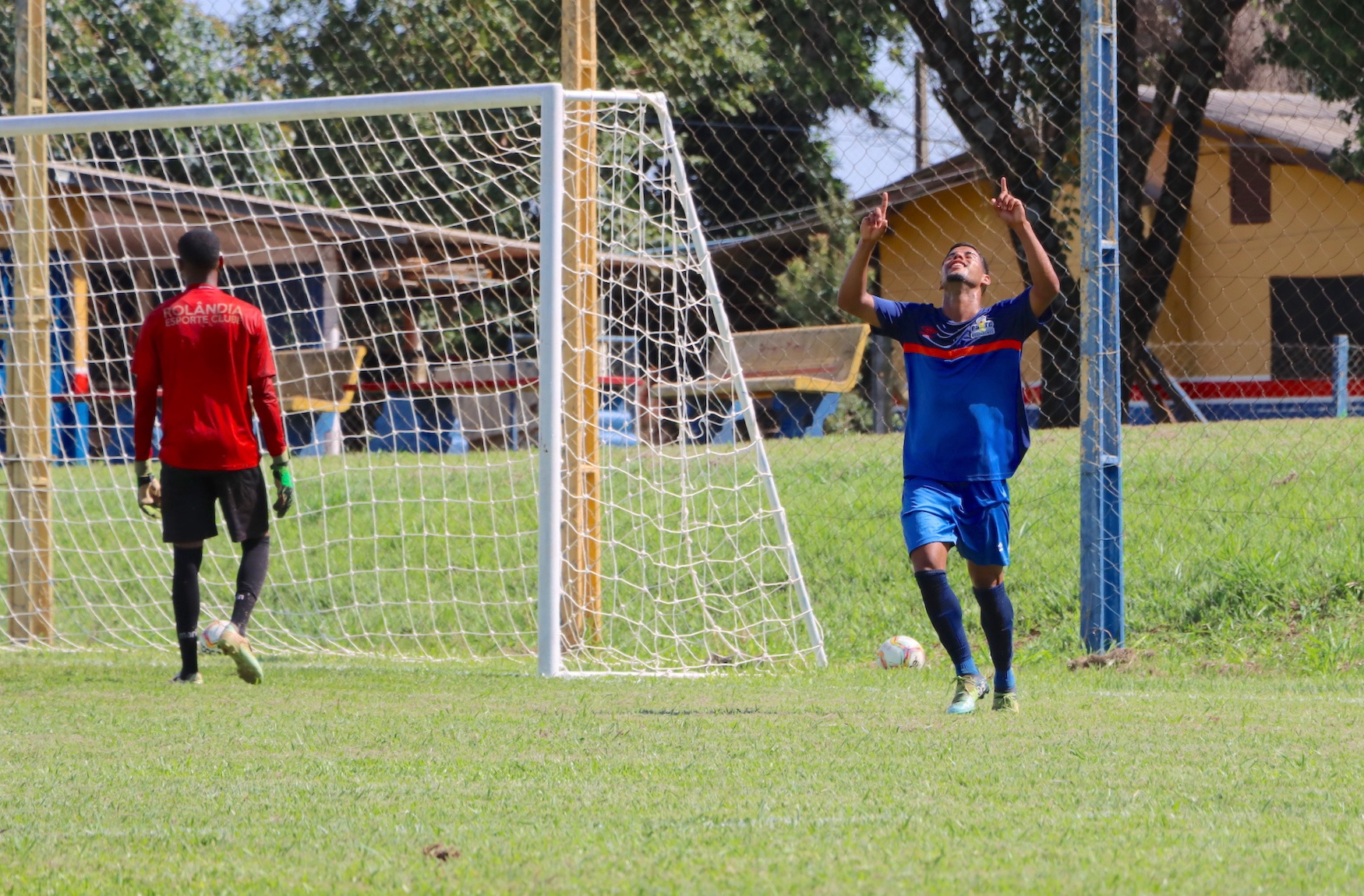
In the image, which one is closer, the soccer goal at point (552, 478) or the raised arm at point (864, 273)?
the raised arm at point (864, 273)

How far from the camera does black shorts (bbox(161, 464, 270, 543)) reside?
6977 millimetres

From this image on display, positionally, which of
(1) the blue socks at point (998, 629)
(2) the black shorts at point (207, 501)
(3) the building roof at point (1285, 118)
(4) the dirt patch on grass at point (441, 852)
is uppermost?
(3) the building roof at point (1285, 118)

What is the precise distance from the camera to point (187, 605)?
23.1ft

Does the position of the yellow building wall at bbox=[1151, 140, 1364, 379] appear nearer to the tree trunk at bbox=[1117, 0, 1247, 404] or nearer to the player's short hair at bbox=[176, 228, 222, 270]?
the tree trunk at bbox=[1117, 0, 1247, 404]

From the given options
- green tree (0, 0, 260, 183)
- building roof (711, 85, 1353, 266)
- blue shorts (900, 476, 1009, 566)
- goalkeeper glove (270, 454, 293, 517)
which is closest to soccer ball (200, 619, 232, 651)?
goalkeeper glove (270, 454, 293, 517)

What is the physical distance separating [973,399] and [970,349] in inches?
7.6

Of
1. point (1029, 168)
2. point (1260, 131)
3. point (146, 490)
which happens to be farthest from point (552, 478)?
point (1260, 131)

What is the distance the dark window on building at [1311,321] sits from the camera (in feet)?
35.3

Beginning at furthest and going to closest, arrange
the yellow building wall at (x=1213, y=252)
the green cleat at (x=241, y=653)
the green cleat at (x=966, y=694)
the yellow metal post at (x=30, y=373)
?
the yellow building wall at (x=1213, y=252) < the yellow metal post at (x=30, y=373) < the green cleat at (x=241, y=653) < the green cleat at (x=966, y=694)

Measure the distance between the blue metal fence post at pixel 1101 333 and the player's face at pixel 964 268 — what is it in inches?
71.0

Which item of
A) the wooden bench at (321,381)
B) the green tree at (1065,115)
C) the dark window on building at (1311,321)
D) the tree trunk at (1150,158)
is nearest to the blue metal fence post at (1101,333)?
the green tree at (1065,115)

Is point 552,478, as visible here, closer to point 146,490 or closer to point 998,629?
point 146,490

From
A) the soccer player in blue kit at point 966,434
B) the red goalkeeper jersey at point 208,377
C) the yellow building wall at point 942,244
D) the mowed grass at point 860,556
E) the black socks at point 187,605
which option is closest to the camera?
the soccer player in blue kit at point 966,434

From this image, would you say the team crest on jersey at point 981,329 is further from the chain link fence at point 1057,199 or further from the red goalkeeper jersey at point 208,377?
the red goalkeeper jersey at point 208,377
